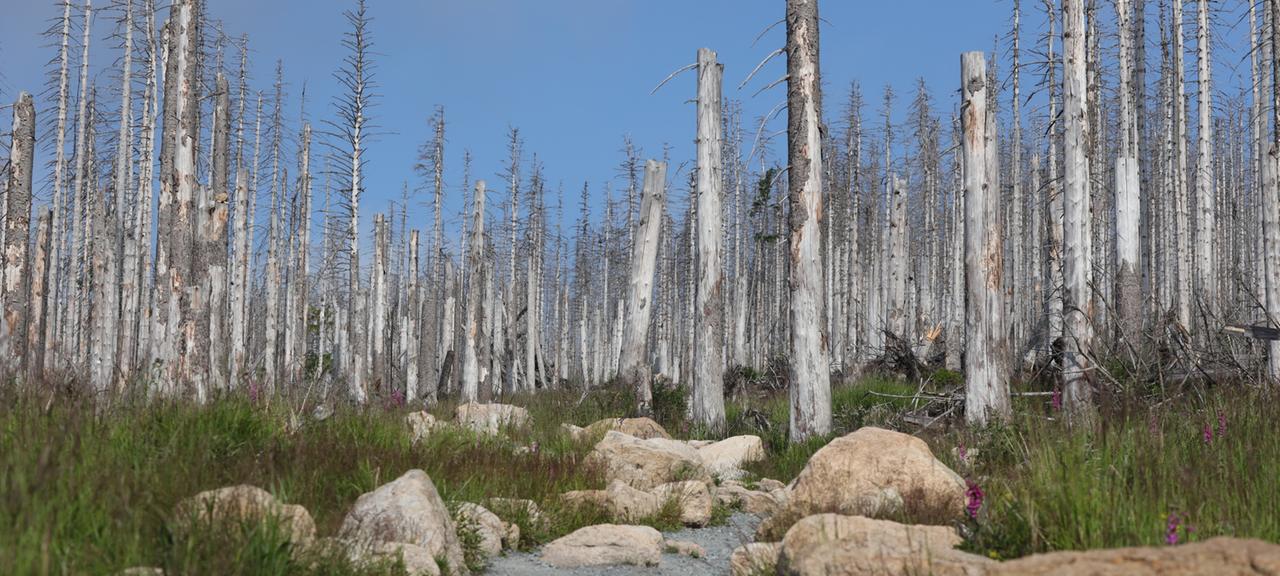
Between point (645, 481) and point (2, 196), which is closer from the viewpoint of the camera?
point (645, 481)

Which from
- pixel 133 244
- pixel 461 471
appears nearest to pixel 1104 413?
pixel 461 471

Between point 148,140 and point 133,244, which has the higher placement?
point 148,140

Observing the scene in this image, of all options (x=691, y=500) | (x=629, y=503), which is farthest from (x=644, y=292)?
(x=629, y=503)

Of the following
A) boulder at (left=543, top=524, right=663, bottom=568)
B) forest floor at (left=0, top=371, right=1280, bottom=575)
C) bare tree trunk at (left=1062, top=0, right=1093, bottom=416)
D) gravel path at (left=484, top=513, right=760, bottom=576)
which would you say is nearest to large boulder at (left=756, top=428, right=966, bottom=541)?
gravel path at (left=484, top=513, right=760, bottom=576)

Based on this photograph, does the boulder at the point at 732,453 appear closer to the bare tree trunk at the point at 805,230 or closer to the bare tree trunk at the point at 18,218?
the bare tree trunk at the point at 805,230

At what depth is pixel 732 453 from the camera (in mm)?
9898

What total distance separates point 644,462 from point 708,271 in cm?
503

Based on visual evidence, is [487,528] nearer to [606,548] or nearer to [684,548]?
[606,548]

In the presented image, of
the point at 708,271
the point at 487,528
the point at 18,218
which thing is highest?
the point at 18,218

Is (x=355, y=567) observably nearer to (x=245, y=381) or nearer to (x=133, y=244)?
(x=245, y=381)

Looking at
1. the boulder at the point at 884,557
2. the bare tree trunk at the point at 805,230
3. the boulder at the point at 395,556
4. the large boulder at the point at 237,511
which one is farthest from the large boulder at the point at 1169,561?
the bare tree trunk at the point at 805,230

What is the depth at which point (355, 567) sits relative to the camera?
4.02 m

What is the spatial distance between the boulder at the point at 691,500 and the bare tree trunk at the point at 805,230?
369 cm

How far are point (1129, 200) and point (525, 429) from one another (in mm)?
8217
